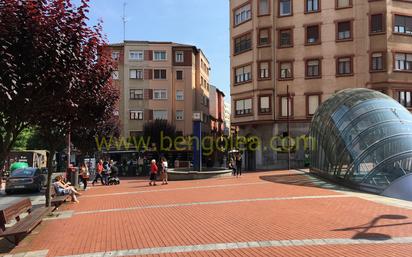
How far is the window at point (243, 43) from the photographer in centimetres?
4975

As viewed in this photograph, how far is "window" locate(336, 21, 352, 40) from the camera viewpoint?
154ft

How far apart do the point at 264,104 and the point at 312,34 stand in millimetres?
8273

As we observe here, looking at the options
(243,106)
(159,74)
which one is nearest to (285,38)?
(243,106)

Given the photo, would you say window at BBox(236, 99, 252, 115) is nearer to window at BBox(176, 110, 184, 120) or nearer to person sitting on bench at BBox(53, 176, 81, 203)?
window at BBox(176, 110, 184, 120)

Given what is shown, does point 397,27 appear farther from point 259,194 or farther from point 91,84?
point 91,84

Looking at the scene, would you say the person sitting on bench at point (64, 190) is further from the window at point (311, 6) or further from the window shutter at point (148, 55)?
the window shutter at point (148, 55)

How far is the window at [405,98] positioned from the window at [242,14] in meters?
16.4

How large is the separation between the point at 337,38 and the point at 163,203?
34.7 metres

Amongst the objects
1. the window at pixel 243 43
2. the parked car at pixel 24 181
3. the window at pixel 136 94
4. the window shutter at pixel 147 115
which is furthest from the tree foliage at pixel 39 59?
the window at pixel 136 94

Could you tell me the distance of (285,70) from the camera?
158 feet

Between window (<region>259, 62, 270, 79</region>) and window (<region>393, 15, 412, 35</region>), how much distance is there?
1226 centimetres

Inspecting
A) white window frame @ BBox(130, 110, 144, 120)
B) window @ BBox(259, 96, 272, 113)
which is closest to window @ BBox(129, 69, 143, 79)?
white window frame @ BBox(130, 110, 144, 120)

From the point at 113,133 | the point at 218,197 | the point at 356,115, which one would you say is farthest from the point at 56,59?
the point at 113,133

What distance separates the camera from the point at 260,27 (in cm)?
4884
